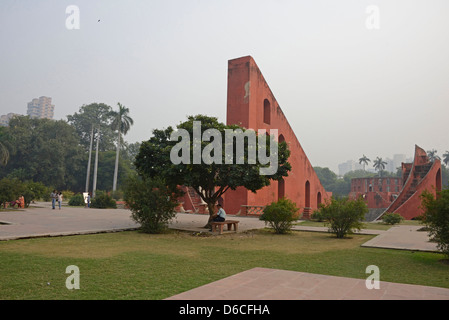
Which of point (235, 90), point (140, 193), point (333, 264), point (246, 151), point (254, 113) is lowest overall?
point (333, 264)

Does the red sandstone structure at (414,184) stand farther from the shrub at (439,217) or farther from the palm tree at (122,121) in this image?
the palm tree at (122,121)

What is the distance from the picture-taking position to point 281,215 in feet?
36.8

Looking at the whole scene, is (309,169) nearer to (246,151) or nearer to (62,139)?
(246,151)

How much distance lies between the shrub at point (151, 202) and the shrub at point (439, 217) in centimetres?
700

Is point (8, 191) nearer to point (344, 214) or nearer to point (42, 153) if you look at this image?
point (344, 214)

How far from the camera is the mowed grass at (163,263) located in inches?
165

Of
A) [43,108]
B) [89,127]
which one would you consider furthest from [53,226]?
[43,108]

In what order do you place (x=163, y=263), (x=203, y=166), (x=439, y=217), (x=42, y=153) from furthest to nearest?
1. (x=42, y=153)
2. (x=203, y=166)
3. (x=439, y=217)
4. (x=163, y=263)

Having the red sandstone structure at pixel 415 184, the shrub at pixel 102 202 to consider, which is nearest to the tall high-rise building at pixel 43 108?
the shrub at pixel 102 202

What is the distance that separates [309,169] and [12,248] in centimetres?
2298

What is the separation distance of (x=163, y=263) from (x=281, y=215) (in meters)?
6.15

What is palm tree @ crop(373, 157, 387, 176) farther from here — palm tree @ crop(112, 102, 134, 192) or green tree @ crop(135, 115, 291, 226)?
green tree @ crop(135, 115, 291, 226)

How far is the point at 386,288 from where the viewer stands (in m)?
4.29
